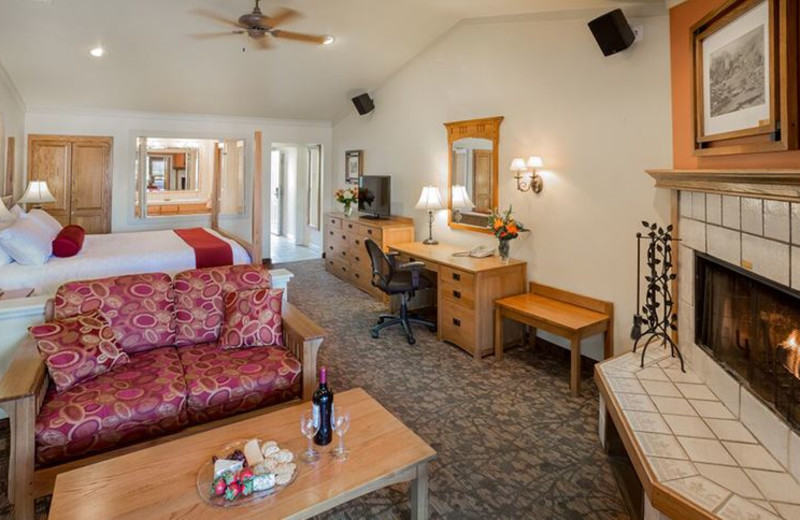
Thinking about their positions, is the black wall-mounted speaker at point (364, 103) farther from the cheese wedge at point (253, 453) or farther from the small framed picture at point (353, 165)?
the cheese wedge at point (253, 453)

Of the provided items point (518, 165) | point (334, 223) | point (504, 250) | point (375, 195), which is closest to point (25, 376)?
point (504, 250)

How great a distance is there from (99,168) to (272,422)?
5.96 metres

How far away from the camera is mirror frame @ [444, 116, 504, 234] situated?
4379mm

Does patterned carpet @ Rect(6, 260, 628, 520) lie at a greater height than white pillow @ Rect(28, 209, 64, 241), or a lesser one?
lesser

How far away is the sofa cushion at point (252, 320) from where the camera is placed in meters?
2.73

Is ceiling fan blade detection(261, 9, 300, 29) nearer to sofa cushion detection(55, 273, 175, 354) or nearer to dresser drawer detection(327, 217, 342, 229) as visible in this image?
sofa cushion detection(55, 273, 175, 354)

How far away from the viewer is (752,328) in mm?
2002

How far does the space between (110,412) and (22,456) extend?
1.08 ft

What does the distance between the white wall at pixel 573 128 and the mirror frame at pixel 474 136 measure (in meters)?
0.07

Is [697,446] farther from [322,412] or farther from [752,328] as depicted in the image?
[322,412]

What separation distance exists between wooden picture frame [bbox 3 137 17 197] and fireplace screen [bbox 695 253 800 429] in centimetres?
654

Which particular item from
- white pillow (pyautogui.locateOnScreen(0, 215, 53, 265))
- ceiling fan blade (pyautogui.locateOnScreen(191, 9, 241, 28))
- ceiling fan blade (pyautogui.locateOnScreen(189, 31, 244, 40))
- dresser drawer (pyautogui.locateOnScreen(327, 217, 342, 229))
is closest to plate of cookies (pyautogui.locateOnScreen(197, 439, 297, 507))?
white pillow (pyautogui.locateOnScreen(0, 215, 53, 265))

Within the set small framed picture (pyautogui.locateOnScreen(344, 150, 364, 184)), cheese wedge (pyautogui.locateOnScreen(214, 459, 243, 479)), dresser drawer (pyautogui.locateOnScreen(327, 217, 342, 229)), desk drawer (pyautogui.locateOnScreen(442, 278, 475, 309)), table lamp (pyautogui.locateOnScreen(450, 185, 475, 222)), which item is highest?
small framed picture (pyautogui.locateOnScreen(344, 150, 364, 184))

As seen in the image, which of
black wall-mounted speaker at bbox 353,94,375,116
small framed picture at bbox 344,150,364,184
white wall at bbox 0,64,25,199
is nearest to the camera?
white wall at bbox 0,64,25,199
